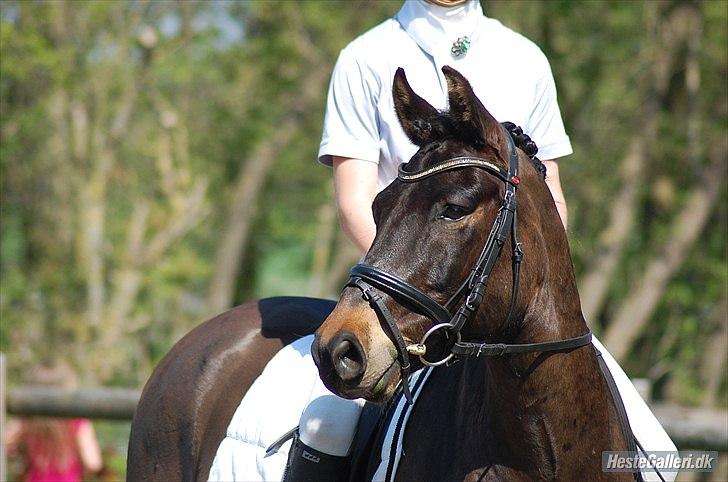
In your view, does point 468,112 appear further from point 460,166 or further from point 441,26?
point 441,26

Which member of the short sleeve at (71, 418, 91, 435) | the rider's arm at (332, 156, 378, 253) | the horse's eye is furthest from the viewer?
the short sleeve at (71, 418, 91, 435)

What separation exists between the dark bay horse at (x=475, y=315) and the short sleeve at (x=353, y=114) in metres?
0.61

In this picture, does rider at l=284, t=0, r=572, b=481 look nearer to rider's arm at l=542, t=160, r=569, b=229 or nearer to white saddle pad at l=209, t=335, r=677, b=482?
rider's arm at l=542, t=160, r=569, b=229

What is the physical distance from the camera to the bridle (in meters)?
2.80

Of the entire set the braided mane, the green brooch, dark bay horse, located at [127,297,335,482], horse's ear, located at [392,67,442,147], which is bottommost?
dark bay horse, located at [127,297,335,482]

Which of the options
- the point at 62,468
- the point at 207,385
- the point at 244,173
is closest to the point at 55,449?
the point at 62,468

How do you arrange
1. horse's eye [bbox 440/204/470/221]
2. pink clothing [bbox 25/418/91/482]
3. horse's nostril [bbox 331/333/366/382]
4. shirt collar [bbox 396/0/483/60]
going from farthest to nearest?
pink clothing [bbox 25/418/91/482]
shirt collar [bbox 396/0/483/60]
horse's eye [bbox 440/204/470/221]
horse's nostril [bbox 331/333/366/382]

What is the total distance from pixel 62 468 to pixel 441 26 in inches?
175

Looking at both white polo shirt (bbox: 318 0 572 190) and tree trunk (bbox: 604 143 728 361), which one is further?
tree trunk (bbox: 604 143 728 361)

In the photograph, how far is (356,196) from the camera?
3.72 metres

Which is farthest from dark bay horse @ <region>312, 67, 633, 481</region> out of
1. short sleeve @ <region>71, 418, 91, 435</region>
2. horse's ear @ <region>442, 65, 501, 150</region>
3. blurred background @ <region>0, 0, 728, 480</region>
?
blurred background @ <region>0, 0, 728, 480</region>

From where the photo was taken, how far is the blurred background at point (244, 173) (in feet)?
39.2

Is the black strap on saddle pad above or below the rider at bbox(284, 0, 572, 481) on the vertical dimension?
below

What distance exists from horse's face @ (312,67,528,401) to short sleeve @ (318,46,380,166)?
30.1 inches
